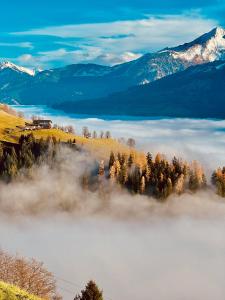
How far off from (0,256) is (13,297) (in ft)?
287

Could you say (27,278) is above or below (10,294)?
below

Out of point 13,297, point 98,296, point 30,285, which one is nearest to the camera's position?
point 13,297

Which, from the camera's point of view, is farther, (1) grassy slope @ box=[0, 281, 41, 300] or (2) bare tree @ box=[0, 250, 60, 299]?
(2) bare tree @ box=[0, 250, 60, 299]

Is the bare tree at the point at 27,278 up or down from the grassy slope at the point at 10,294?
down

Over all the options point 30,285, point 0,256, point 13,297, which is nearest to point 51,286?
point 30,285

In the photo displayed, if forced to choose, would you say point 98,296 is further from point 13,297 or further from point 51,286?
point 51,286

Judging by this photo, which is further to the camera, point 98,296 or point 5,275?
point 5,275

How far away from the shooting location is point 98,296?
2963 inches

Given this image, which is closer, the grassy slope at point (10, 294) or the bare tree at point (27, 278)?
the grassy slope at point (10, 294)

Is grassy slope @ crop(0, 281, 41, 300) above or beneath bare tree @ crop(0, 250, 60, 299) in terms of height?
above

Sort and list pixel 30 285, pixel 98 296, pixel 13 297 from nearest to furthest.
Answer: pixel 13 297 → pixel 98 296 → pixel 30 285

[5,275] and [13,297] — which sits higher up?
[13,297]

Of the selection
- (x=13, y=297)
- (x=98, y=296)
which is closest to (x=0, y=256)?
(x=98, y=296)

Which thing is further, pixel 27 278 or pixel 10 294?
pixel 27 278
